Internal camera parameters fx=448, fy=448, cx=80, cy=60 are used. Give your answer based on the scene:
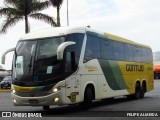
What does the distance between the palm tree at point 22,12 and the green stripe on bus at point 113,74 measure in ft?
68.4

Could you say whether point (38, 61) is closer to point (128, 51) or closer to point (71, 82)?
point (71, 82)

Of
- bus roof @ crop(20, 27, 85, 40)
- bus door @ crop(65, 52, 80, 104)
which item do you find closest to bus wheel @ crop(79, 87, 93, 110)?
bus door @ crop(65, 52, 80, 104)

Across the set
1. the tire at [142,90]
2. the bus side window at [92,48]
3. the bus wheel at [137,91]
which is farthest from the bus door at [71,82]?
the tire at [142,90]

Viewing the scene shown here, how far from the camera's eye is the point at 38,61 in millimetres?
16328

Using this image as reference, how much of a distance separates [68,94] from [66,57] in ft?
4.44

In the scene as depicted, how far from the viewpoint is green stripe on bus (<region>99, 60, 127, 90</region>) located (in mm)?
20022

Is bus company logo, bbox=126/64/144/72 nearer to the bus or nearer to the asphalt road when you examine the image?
the asphalt road

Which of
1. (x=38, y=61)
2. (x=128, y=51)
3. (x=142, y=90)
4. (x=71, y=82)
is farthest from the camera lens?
(x=142, y=90)

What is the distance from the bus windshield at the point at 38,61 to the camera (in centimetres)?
1609

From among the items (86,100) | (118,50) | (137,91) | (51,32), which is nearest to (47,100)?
(86,100)

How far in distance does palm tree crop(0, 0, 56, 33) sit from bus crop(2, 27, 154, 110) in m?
22.5

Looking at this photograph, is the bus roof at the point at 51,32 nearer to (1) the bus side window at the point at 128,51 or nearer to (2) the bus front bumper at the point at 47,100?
(2) the bus front bumper at the point at 47,100

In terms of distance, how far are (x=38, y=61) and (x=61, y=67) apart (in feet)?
2.97

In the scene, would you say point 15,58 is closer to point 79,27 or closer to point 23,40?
point 23,40
